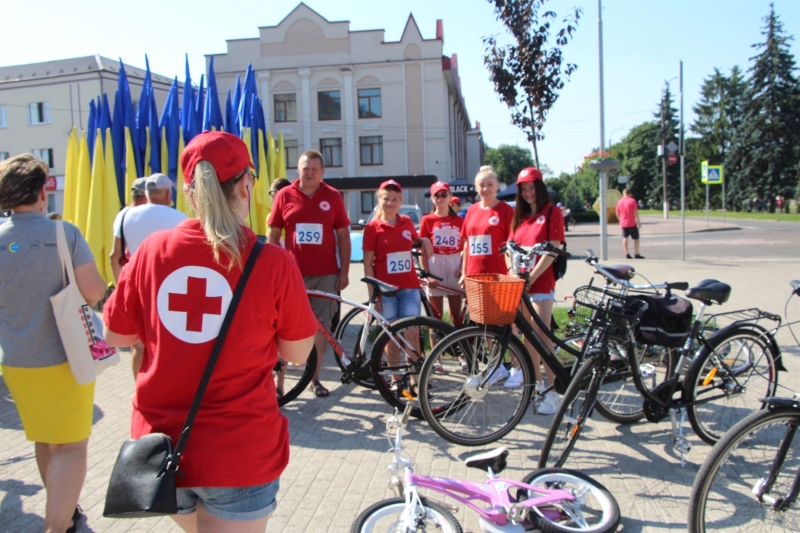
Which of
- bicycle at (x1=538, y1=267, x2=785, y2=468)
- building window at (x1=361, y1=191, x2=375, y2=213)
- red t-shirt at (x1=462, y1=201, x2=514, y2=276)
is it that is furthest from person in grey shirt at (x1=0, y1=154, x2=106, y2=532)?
building window at (x1=361, y1=191, x2=375, y2=213)

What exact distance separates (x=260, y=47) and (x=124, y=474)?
42346mm

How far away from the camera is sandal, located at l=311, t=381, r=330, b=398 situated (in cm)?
552

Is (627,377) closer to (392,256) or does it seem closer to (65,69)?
(392,256)

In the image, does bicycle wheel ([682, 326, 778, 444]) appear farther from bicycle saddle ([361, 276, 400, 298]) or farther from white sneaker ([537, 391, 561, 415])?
bicycle saddle ([361, 276, 400, 298])

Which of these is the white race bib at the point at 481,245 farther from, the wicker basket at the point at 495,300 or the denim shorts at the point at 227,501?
the denim shorts at the point at 227,501

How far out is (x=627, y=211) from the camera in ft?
53.2

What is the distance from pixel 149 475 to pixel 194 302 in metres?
0.50

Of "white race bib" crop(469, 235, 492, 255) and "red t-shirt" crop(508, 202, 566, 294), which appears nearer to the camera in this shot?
"red t-shirt" crop(508, 202, 566, 294)

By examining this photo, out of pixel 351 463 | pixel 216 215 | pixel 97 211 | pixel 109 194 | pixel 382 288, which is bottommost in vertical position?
pixel 351 463

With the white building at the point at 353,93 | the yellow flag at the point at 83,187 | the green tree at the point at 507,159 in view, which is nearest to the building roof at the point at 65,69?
the white building at the point at 353,93

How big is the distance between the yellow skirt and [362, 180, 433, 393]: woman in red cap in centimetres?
283

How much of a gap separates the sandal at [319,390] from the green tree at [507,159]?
356 ft

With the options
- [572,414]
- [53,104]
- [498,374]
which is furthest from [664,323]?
[53,104]

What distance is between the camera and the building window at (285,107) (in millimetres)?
40812
